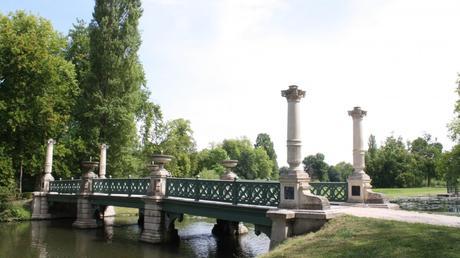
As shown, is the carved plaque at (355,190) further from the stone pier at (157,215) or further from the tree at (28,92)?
the tree at (28,92)

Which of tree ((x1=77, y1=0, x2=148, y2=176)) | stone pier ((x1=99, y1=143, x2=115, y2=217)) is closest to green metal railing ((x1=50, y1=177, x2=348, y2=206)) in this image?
stone pier ((x1=99, y1=143, x2=115, y2=217))

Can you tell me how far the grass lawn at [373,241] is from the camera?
8.34 m

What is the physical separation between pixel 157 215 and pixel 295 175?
311 inches

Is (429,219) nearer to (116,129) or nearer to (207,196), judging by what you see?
(207,196)

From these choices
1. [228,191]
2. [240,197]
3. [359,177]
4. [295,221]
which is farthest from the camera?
[359,177]

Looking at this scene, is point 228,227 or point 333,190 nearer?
point 333,190

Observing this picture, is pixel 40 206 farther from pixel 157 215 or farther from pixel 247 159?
Result: pixel 247 159

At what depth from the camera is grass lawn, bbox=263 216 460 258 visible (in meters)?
8.34

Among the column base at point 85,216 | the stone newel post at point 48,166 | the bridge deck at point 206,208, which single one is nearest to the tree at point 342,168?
the stone newel post at point 48,166

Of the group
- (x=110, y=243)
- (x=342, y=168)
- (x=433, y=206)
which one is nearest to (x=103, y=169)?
(x=110, y=243)

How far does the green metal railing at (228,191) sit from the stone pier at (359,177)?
4.01m

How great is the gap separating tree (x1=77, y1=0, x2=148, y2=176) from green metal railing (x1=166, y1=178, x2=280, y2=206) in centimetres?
1513

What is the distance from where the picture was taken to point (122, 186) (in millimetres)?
21422

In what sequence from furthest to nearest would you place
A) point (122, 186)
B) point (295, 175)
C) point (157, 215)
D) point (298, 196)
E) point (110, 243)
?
point (122, 186) → point (110, 243) → point (157, 215) → point (295, 175) → point (298, 196)
